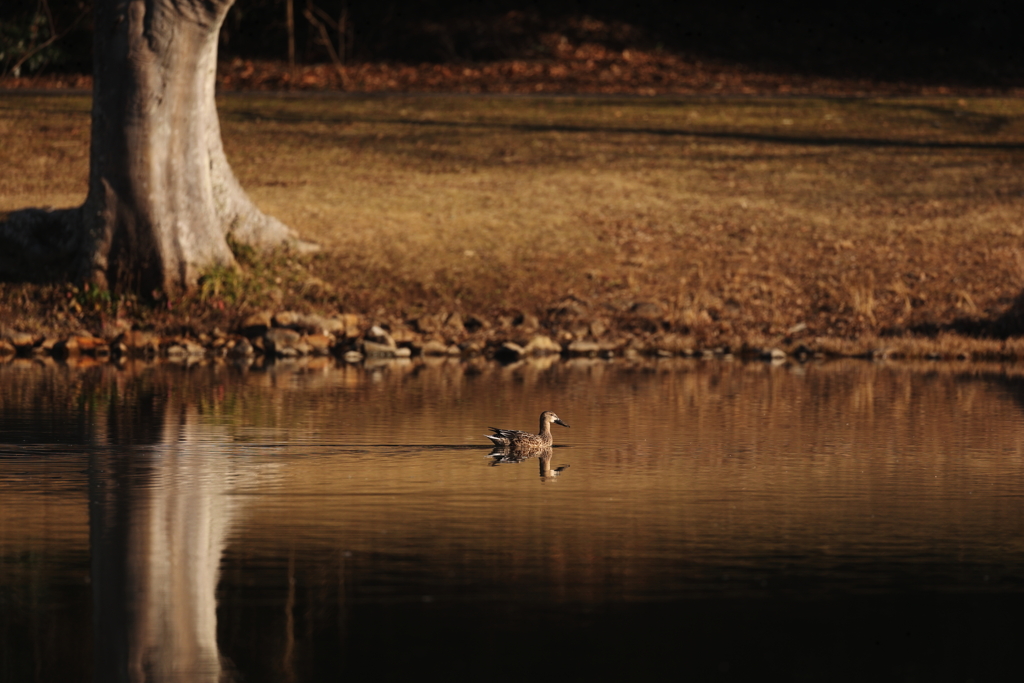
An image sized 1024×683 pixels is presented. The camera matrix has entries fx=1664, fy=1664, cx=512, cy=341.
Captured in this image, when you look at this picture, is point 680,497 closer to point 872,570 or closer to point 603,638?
point 872,570

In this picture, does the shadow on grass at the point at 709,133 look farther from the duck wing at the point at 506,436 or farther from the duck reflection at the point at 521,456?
the duck wing at the point at 506,436

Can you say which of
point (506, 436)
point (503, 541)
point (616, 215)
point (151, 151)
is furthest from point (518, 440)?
point (616, 215)

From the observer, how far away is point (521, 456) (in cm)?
1396

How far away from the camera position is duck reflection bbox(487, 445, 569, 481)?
44.7ft

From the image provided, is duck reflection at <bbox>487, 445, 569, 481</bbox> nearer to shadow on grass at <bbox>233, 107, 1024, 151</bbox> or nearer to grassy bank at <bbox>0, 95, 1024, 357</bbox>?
grassy bank at <bbox>0, 95, 1024, 357</bbox>

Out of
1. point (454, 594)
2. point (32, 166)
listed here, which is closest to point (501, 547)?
point (454, 594)

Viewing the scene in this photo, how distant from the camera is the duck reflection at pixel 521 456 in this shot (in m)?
13.6

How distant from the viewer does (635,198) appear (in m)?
32.5

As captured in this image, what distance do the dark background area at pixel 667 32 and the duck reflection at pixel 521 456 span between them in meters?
37.6

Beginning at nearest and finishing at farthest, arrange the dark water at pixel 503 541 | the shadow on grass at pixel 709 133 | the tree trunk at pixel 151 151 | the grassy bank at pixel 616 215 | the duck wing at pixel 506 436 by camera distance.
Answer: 1. the dark water at pixel 503 541
2. the duck wing at pixel 506 436
3. the tree trunk at pixel 151 151
4. the grassy bank at pixel 616 215
5. the shadow on grass at pixel 709 133

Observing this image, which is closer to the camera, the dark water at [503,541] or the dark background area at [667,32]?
the dark water at [503,541]

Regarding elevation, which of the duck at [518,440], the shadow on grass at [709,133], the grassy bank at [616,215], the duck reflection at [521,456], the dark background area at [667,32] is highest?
the dark background area at [667,32]

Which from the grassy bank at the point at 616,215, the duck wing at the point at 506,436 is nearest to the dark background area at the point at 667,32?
the grassy bank at the point at 616,215

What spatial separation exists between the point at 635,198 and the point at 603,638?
2513cm
